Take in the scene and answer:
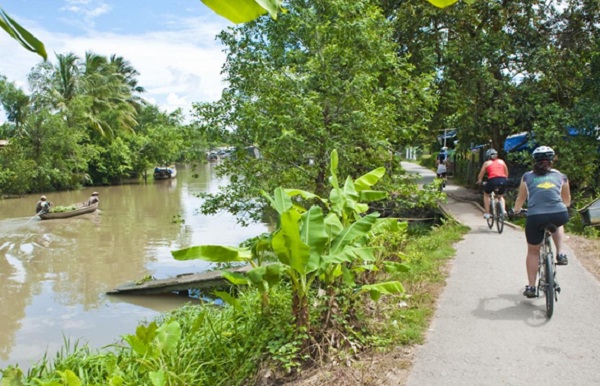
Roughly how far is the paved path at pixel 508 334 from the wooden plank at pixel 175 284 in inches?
189

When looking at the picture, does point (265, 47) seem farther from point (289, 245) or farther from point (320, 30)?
point (289, 245)

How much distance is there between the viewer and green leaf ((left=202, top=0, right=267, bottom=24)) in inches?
33.4

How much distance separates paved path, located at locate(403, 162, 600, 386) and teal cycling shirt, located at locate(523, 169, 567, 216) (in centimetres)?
111

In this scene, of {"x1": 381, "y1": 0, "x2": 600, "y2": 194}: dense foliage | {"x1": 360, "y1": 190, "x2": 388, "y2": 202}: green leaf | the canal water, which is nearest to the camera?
{"x1": 360, "y1": 190, "x2": 388, "y2": 202}: green leaf

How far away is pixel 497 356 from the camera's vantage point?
4371 mm

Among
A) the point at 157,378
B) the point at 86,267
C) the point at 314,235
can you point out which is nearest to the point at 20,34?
the point at 157,378

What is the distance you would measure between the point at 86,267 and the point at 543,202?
42.4 feet

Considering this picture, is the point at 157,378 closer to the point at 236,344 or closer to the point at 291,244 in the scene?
the point at 236,344

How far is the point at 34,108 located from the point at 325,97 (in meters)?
33.0

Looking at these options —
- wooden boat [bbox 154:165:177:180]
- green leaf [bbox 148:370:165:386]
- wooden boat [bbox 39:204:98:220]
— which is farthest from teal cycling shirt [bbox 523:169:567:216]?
wooden boat [bbox 154:165:177:180]

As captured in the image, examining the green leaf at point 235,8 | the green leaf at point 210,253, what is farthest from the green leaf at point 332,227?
the green leaf at point 235,8

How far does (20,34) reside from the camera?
81 cm

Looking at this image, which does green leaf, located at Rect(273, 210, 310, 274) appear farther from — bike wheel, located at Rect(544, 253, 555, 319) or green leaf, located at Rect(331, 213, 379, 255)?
bike wheel, located at Rect(544, 253, 555, 319)

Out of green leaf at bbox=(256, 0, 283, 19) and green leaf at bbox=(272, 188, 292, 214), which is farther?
green leaf at bbox=(272, 188, 292, 214)
